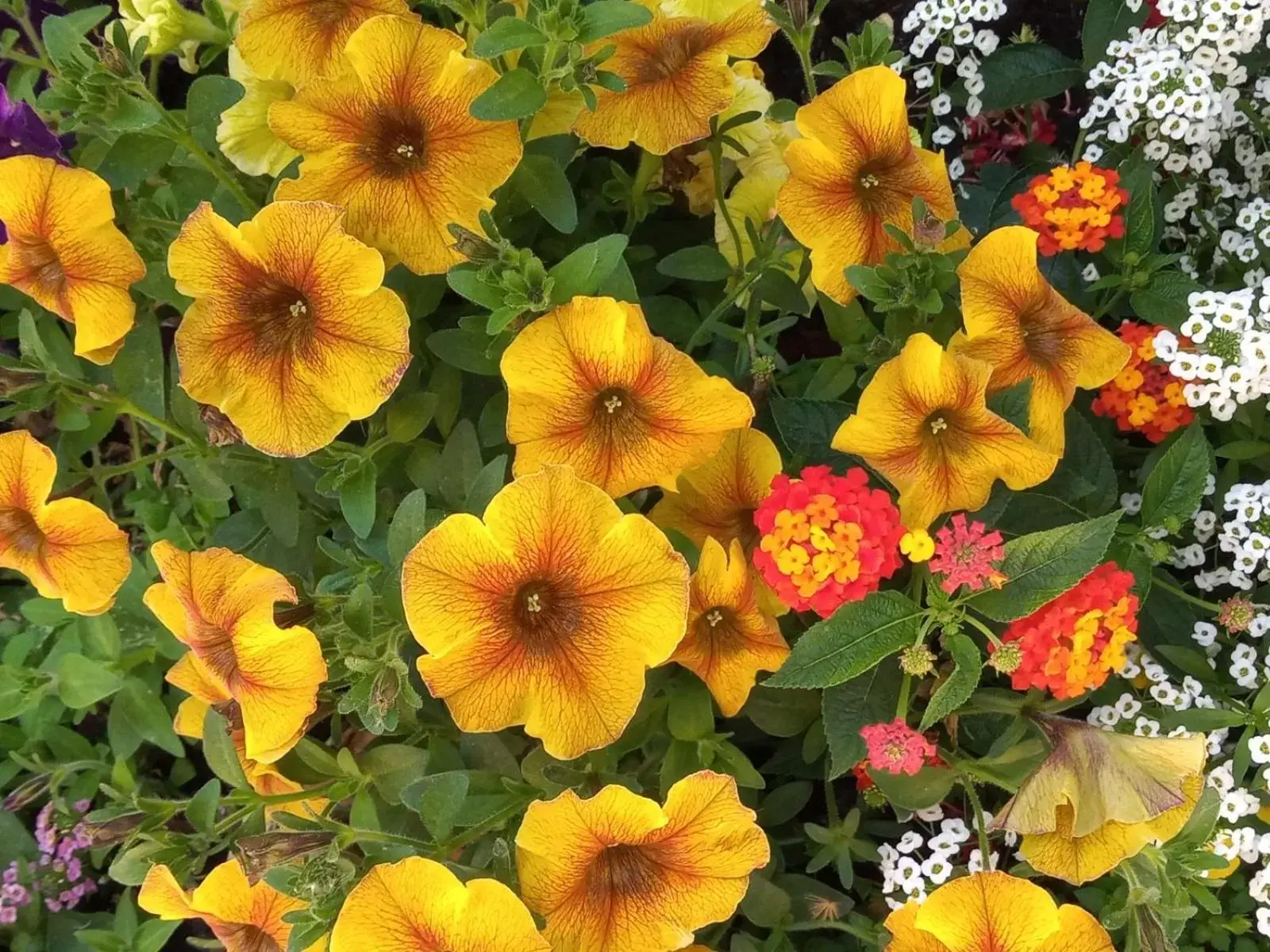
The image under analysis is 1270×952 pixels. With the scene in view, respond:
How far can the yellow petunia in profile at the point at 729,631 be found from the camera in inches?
45.3

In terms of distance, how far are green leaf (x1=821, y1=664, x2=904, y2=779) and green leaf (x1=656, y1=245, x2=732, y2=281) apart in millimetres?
548

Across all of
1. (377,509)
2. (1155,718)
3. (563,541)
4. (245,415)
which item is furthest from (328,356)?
(1155,718)

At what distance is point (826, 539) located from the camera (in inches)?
41.1

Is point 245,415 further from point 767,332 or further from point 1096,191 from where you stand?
point 1096,191

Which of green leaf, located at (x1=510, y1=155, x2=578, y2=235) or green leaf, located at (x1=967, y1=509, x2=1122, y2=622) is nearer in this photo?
green leaf, located at (x1=967, y1=509, x2=1122, y2=622)

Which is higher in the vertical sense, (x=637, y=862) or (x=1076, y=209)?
→ (x=1076, y=209)

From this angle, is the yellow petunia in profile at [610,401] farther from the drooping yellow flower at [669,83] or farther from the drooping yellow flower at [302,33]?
the drooping yellow flower at [302,33]

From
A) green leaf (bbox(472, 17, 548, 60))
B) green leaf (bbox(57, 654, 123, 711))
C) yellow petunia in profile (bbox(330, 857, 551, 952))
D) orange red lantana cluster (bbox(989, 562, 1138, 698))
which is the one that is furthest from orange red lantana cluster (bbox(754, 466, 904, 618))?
green leaf (bbox(57, 654, 123, 711))

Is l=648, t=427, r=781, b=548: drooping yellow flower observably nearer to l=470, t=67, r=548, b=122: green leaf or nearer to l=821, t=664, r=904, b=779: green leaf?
l=821, t=664, r=904, b=779: green leaf

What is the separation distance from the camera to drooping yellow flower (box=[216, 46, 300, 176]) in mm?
1312

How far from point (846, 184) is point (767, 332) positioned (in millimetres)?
229

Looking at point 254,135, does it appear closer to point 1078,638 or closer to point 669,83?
point 669,83

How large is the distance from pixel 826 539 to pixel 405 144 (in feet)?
2.19

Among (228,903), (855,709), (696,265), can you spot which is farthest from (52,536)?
(855,709)
